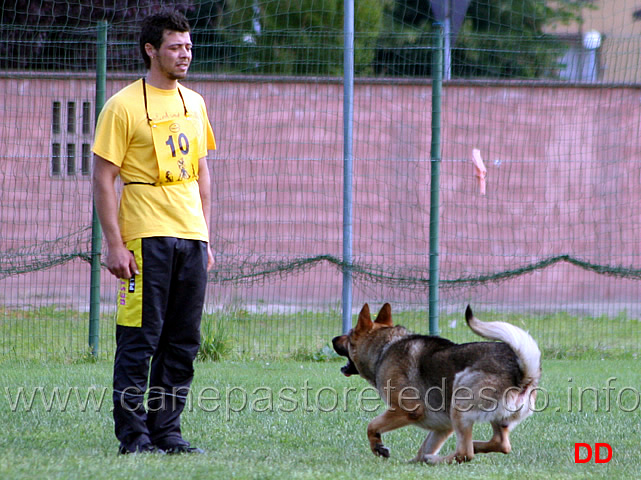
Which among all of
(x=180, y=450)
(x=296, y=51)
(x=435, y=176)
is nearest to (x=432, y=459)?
(x=180, y=450)

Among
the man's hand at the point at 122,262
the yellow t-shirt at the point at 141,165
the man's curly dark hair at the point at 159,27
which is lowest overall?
the man's hand at the point at 122,262

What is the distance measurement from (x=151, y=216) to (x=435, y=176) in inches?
203

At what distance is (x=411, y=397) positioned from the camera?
500cm

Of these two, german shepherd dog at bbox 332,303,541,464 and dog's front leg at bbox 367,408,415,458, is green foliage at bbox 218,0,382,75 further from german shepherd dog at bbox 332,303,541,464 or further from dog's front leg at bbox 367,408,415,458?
dog's front leg at bbox 367,408,415,458

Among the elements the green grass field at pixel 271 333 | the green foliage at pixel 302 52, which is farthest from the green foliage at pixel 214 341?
the green foliage at pixel 302 52

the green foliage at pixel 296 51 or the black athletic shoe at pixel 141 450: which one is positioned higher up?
the green foliage at pixel 296 51

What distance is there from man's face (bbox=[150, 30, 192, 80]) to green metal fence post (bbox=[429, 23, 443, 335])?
16.3ft

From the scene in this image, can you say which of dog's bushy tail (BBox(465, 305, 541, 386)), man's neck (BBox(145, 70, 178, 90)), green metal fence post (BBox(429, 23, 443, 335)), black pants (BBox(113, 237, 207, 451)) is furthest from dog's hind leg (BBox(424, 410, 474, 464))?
green metal fence post (BBox(429, 23, 443, 335))

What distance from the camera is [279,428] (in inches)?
223

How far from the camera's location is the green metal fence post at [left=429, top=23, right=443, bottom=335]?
913cm

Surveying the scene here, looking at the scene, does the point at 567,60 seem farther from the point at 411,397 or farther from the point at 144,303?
the point at 144,303

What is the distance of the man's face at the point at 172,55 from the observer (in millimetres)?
4496

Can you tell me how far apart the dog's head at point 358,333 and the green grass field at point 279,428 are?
1.55 ft

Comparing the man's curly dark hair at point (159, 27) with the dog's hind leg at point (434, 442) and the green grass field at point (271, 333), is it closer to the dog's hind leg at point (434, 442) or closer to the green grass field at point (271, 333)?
the dog's hind leg at point (434, 442)
